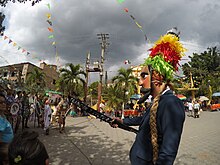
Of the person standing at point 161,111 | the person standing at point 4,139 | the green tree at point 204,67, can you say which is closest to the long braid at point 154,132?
the person standing at point 161,111

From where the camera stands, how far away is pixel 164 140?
1.48 meters

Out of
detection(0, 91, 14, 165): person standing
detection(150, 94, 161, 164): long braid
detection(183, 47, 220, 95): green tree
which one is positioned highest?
detection(183, 47, 220, 95): green tree

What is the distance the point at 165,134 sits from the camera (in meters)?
1.49

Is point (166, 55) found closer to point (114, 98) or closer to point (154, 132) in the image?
point (154, 132)

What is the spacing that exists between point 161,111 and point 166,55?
594 millimetres

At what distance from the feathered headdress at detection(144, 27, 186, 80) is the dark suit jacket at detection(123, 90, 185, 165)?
22cm

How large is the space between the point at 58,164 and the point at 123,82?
17.7 m

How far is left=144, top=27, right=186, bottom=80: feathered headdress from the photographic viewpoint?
179 cm

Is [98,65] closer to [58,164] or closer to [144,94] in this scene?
[58,164]

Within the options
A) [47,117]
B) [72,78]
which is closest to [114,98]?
[72,78]

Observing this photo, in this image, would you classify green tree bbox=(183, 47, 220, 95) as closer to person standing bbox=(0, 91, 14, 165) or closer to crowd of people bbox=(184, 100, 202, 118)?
crowd of people bbox=(184, 100, 202, 118)

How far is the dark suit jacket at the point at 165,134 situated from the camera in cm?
145

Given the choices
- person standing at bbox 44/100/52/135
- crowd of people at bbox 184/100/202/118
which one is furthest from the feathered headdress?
crowd of people at bbox 184/100/202/118

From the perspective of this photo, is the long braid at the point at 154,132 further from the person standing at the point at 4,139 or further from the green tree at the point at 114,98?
the green tree at the point at 114,98
